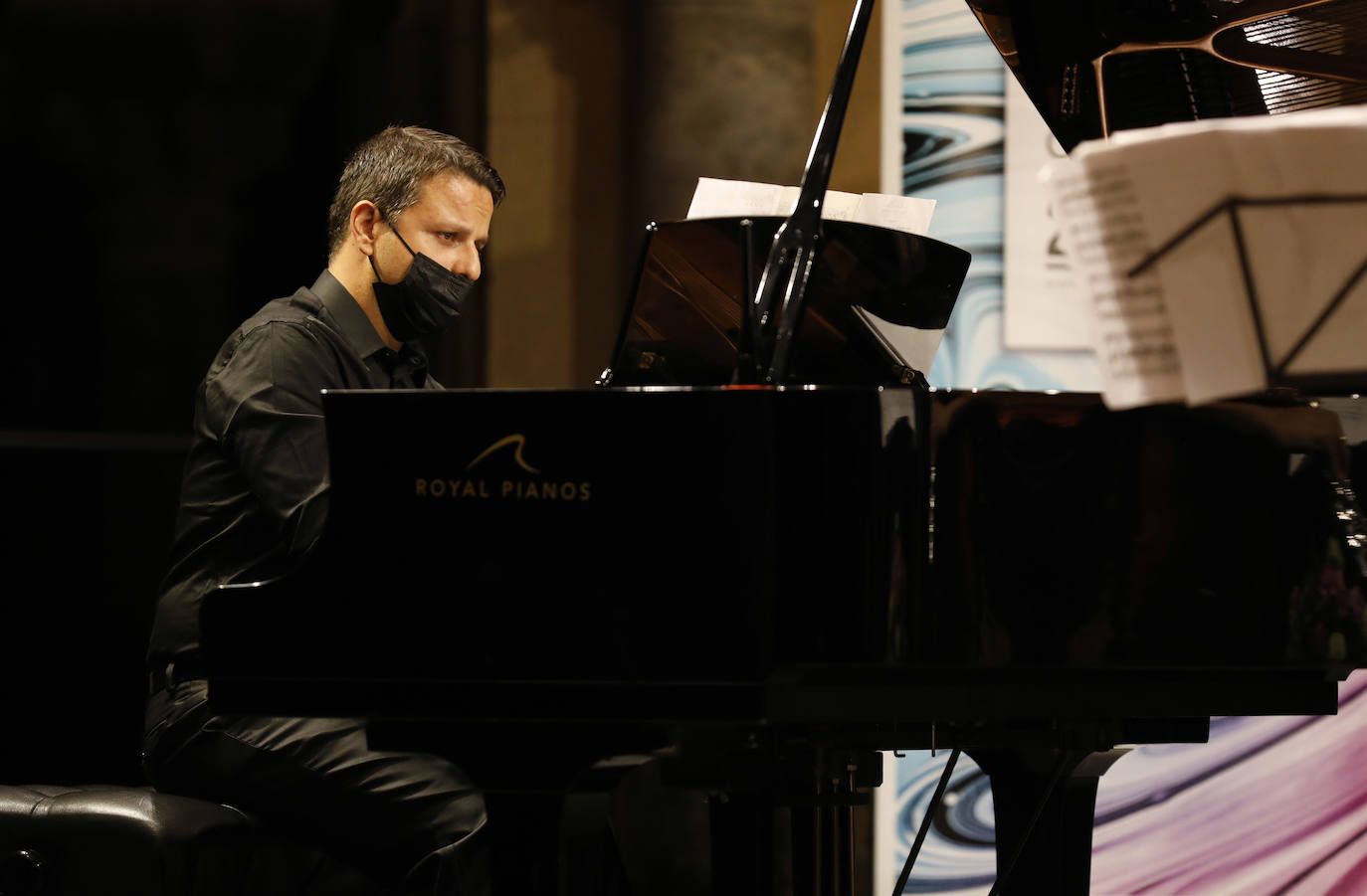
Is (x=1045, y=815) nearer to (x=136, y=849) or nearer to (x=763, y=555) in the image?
(x=763, y=555)

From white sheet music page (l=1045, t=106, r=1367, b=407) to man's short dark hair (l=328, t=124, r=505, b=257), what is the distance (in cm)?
145

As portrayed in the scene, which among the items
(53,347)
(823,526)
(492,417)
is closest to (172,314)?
(53,347)

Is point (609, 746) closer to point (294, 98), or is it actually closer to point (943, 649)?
point (943, 649)

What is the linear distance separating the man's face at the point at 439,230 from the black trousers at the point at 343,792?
837 millimetres

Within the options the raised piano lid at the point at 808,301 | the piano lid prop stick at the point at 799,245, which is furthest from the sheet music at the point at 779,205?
the piano lid prop stick at the point at 799,245

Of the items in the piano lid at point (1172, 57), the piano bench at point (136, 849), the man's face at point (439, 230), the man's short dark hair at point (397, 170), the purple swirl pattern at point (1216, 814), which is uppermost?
the piano lid at point (1172, 57)

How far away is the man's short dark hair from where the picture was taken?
238cm

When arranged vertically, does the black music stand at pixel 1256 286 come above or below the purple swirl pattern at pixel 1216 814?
above

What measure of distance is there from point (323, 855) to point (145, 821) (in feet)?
0.81

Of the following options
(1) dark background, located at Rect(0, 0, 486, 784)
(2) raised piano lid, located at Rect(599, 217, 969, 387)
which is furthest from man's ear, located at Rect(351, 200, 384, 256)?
(1) dark background, located at Rect(0, 0, 486, 784)

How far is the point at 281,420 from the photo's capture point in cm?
196

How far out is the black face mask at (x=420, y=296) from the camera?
237 centimetres

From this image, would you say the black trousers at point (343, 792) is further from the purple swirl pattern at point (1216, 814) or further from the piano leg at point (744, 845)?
the purple swirl pattern at point (1216, 814)

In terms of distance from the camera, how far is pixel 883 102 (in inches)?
133
